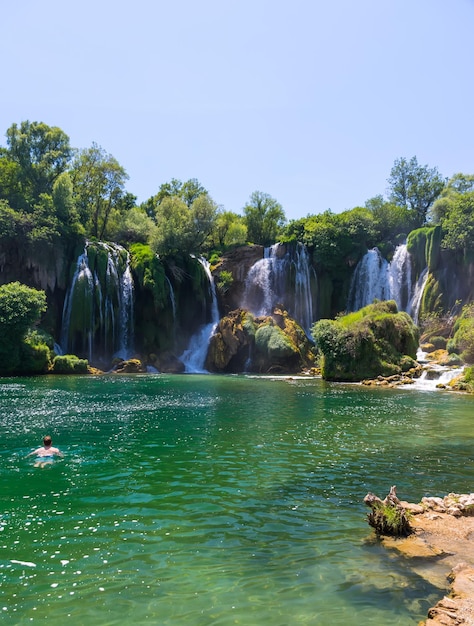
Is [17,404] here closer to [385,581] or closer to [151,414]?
[151,414]

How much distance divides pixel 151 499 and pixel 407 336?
1389 inches

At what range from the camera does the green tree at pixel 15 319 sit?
43156 mm

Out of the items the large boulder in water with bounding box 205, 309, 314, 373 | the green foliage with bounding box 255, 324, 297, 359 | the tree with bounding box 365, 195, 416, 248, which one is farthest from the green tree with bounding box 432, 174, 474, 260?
the green foliage with bounding box 255, 324, 297, 359

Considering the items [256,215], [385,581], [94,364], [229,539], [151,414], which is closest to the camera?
[385,581]

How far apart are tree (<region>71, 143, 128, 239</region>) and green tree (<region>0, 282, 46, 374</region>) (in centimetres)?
2656

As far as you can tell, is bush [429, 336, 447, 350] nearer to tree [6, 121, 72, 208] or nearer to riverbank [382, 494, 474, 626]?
riverbank [382, 494, 474, 626]

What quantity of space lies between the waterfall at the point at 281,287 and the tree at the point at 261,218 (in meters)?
15.2

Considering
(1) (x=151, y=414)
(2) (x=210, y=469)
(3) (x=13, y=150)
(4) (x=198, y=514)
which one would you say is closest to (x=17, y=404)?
(1) (x=151, y=414)

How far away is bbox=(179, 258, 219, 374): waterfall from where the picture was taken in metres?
56.1

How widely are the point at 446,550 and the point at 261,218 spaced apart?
7238 centimetres

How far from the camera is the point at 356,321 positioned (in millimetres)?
41875

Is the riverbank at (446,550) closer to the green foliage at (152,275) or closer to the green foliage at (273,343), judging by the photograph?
the green foliage at (273,343)

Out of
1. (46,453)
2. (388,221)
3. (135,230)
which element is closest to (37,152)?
(135,230)

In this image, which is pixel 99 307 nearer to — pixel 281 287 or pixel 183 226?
pixel 183 226
